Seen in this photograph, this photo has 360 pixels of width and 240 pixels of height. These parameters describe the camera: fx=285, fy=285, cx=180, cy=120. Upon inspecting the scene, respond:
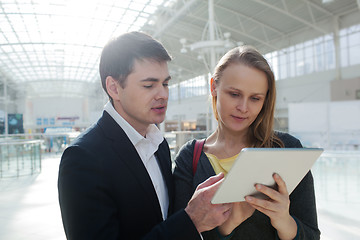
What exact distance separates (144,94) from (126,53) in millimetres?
222

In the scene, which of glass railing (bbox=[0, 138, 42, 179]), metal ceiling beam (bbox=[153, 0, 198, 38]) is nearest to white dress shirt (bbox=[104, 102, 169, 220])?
glass railing (bbox=[0, 138, 42, 179])

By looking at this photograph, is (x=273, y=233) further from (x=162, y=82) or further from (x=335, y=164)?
(x=335, y=164)

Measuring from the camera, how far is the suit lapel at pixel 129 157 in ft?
4.42

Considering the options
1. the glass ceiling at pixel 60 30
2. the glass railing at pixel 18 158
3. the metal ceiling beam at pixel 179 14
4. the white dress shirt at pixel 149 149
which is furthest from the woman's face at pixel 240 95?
the metal ceiling beam at pixel 179 14

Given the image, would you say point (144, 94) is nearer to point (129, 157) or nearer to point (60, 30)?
point (129, 157)

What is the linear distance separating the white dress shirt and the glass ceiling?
42.9 ft

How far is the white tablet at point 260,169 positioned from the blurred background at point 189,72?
937 mm

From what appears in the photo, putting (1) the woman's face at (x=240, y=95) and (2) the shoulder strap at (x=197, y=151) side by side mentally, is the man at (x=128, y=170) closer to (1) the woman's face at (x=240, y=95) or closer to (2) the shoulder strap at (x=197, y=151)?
(2) the shoulder strap at (x=197, y=151)

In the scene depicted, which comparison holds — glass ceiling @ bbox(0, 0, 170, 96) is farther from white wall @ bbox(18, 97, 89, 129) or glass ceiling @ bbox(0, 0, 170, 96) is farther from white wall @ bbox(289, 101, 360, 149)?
white wall @ bbox(289, 101, 360, 149)

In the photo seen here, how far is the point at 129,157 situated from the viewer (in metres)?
1.37

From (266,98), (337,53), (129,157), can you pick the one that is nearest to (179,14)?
(337,53)

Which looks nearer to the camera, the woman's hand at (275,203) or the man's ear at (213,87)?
the woman's hand at (275,203)

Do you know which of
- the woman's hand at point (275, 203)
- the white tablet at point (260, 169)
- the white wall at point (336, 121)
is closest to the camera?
the white tablet at point (260, 169)

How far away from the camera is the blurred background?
623 cm
